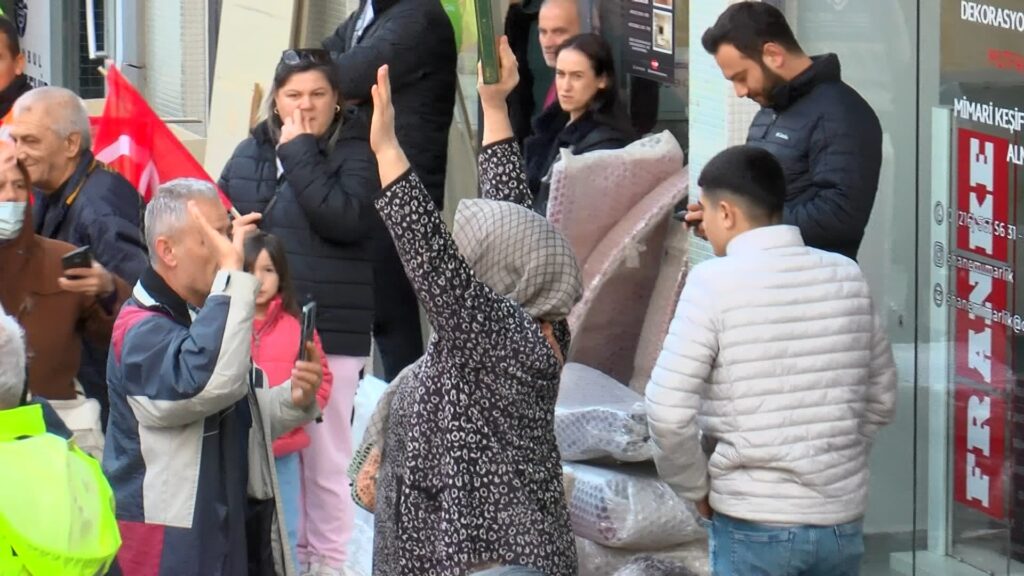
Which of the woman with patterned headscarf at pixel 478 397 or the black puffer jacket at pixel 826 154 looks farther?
the black puffer jacket at pixel 826 154

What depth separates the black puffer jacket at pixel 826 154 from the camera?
204 inches

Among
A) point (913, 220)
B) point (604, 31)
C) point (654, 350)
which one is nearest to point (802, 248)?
point (913, 220)

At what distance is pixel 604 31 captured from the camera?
306 inches

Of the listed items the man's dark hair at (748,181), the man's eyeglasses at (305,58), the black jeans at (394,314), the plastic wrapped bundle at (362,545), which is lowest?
the plastic wrapped bundle at (362,545)

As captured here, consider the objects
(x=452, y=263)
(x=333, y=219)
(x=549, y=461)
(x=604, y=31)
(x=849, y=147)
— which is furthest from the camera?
(x=604, y=31)

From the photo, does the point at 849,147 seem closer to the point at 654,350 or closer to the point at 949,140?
the point at 949,140

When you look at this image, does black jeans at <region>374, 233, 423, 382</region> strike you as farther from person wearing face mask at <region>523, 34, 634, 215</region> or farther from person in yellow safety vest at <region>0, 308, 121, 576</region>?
person in yellow safety vest at <region>0, 308, 121, 576</region>

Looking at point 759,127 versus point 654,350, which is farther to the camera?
point 654,350

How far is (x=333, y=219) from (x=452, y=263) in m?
2.58

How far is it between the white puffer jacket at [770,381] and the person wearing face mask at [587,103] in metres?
2.36

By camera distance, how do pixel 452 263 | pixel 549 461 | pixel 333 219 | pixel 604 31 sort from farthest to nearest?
pixel 604 31
pixel 333 219
pixel 549 461
pixel 452 263

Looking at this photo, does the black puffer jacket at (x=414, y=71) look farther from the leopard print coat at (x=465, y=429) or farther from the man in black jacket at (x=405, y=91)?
the leopard print coat at (x=465, y=429)

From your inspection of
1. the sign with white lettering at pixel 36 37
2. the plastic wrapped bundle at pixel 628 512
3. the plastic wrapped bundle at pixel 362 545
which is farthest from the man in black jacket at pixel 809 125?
the sign with white lettering at pixel 36 37

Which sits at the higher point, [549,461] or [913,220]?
[913,220]
